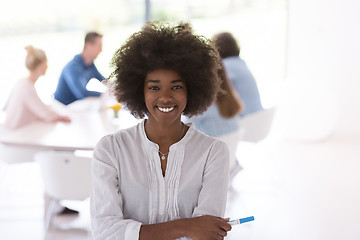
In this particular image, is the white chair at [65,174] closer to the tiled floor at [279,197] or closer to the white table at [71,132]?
the white table at [71,132]

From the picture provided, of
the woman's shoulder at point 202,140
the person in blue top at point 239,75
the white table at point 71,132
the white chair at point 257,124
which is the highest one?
the person in blue top at point 239,75

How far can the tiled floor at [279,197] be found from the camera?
347cm

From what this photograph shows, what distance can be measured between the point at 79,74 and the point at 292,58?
2738 mm

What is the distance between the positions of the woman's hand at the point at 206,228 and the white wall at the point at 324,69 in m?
4.48

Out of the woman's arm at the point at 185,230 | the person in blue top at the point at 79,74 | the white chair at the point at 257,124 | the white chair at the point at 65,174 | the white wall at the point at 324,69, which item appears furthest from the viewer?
the white wall at the point at 324,69

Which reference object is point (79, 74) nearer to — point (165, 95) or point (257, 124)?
point (257, 124)

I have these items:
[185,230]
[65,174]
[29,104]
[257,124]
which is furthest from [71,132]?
[185,230]

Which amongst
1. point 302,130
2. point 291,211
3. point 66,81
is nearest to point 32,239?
point 66,81

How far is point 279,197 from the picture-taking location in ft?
13.5

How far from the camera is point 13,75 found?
22.2 ft

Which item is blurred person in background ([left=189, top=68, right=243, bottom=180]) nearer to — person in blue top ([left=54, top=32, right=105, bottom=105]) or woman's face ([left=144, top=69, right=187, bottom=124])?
person in blue top ([left=54, top=32, right=105, bottom=105])

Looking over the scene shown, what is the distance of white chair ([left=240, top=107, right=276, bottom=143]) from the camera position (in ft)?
12.4

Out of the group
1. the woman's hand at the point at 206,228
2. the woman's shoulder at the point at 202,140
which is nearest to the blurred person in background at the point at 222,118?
the woman's shoulder at the point at 202,140

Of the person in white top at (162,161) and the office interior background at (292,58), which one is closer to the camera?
the person in white top at (162,161)
